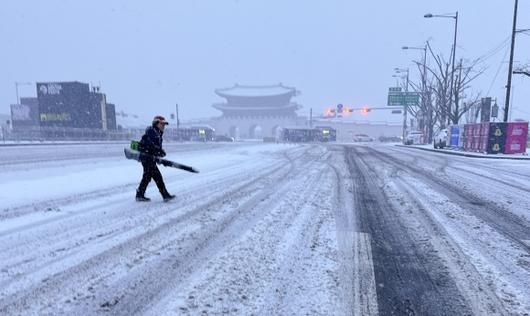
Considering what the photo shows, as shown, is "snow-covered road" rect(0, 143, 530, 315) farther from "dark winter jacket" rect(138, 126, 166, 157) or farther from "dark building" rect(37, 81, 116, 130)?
"dark building" rect(37, 81, 116, 130)

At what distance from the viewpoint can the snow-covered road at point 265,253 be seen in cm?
259

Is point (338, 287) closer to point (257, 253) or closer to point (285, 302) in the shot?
point (285, 302)

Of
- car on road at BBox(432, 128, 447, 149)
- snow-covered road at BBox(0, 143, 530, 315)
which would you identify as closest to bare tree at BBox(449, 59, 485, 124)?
car on road at BBox(432, 128, 447, 149)

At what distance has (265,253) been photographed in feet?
11.6

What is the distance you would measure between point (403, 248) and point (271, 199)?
9.42ft

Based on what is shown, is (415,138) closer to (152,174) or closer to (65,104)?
(152,174)

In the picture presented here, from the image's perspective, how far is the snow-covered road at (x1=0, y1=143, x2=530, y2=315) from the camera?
2.59 meters

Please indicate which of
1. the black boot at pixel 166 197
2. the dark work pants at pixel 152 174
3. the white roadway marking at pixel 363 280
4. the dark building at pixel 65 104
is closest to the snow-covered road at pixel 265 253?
the white roadway marking at pixel 363 280

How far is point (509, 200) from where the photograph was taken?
6.46 meters

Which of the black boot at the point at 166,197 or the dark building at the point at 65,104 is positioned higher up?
the dark building at the point at 65,104

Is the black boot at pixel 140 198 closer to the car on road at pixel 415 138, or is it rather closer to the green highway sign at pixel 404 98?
the car on road at pixel 415 138

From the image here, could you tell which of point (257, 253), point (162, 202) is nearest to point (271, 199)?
point (162, 202)

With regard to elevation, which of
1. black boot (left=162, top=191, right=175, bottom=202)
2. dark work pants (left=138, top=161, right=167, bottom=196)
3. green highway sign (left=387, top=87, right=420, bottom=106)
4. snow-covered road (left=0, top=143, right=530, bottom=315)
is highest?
green highway sign (left=387, top=87, right=420, bottom=106)

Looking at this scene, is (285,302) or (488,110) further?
(488,110)
